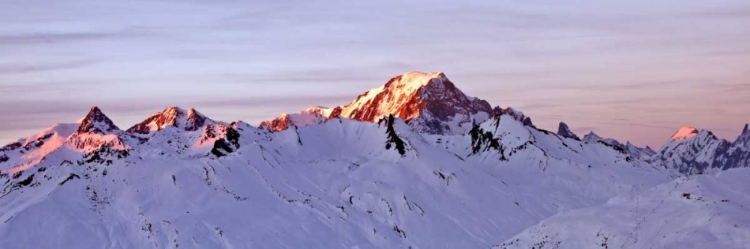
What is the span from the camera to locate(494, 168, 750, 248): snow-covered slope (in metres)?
78.2

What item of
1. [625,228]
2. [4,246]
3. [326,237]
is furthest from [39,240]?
[625,228]

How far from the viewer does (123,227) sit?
190 m

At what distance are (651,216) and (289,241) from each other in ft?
374

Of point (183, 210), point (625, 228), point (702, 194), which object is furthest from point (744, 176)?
point (183, 210)

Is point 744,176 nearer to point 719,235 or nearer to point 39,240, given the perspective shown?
point 719,235

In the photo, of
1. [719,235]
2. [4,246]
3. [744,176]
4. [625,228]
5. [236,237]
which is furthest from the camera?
[236,237]

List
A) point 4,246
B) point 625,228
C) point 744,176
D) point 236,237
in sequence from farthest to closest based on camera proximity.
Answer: point 236,237
point 4,246
point 744,176
point 625,228

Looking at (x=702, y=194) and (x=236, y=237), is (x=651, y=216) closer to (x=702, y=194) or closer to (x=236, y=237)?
(x=702, y=194)

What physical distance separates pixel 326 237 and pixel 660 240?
123m

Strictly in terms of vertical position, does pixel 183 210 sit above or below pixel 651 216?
below

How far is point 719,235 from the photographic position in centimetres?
7731

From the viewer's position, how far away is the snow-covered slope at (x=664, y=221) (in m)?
78.2

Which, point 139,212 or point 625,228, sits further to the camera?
point 139,212

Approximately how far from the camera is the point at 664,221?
8338 centimetres
